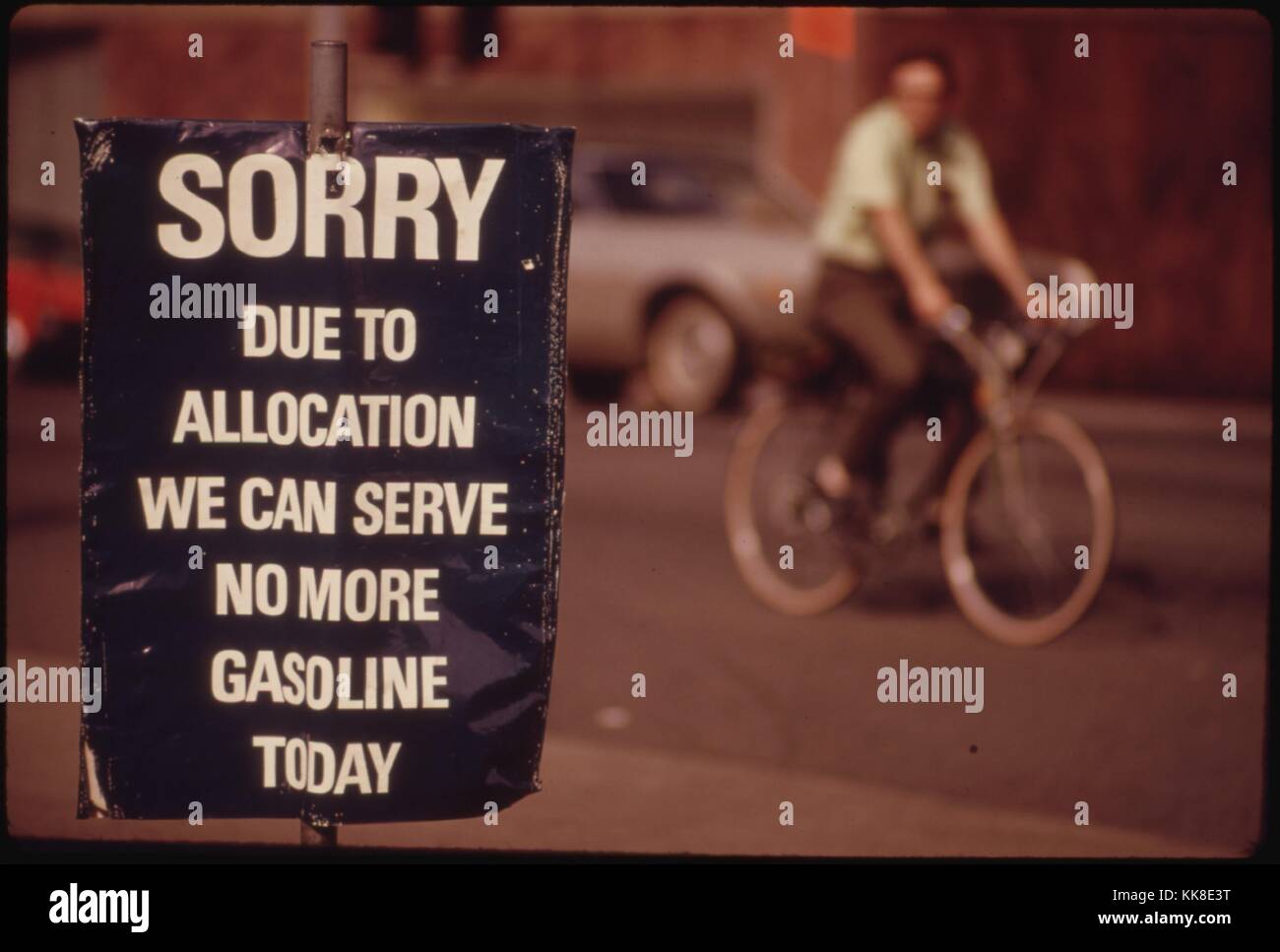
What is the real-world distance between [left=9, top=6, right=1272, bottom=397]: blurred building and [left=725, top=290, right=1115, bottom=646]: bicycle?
7763mm

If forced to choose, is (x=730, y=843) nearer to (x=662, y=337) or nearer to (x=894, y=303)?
(x=894, y=303)

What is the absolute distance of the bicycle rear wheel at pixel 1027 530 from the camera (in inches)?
265

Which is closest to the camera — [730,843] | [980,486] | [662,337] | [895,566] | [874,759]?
[730,843]

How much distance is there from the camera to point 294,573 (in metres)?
3.34

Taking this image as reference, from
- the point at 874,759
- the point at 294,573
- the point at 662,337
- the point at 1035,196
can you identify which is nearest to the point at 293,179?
the point at 294,573

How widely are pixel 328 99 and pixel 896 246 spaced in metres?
3.83

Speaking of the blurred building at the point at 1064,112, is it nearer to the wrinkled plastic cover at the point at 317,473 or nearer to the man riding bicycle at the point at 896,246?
the man riding bicycle at the point at 896,246

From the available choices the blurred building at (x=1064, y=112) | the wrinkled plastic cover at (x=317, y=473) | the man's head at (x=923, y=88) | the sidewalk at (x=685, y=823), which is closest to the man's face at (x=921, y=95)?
the man's head at (x=923, y=88)

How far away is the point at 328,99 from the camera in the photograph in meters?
3.26

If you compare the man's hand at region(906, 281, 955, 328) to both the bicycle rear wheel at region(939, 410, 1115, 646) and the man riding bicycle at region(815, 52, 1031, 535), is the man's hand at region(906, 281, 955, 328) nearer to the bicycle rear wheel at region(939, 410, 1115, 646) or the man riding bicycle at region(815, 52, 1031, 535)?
the man riding bicycle at region(815, 52, 1031, 535)

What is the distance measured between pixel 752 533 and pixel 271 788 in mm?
4437

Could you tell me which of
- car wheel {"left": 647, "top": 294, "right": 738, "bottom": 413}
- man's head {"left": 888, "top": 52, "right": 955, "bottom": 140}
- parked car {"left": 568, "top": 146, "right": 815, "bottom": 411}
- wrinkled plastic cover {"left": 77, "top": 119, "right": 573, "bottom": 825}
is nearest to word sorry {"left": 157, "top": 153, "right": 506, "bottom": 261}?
wrinkled plastic cover {"left": 77, "top": 119, "right": 573, "bottom": 825}

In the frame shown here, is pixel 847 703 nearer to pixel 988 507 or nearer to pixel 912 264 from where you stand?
pixel 988 507

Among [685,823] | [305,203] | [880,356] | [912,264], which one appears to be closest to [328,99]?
[305,203]
